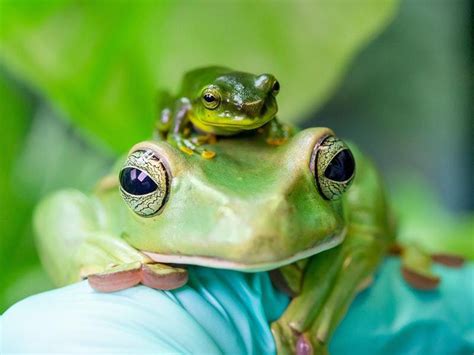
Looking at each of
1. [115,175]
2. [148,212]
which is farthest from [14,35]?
[148,212]

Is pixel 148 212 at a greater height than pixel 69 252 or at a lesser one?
greater

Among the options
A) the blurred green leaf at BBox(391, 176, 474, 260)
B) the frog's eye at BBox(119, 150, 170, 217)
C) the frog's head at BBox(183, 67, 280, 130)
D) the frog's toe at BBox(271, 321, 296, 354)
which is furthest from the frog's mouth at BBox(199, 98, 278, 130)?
the blurred green leaf at BBox(391, 176, 474, 260)

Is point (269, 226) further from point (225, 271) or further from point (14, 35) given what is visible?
point (14, 35)

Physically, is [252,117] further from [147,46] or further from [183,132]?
[147,46]

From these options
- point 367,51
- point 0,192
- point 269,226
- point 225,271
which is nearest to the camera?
point 269,226

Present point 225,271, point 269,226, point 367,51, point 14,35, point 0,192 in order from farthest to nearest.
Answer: point 367,51 < point 14,35 < point 0,192 < point 225,271 < point 269,226

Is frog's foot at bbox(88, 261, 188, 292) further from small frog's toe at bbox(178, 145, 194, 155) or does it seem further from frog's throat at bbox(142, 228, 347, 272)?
small frog's toe at bbox(178, 145, 194, 155)

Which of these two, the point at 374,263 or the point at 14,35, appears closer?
the point at 374,263

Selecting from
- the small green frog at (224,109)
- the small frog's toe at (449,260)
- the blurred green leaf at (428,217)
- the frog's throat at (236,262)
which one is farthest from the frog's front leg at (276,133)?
the blurred green leaf at (428,217)
